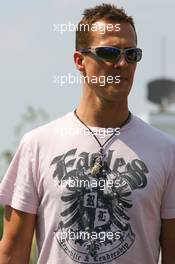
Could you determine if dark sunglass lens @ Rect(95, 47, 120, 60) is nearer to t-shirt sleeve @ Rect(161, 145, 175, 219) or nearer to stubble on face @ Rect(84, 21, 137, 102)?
stubble on face @ Rect(84, 21, 137, 102)

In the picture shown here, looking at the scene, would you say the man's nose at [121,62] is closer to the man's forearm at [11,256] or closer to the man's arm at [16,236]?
the man's arm at [16,236]

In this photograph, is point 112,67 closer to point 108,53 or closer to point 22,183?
point 108,53

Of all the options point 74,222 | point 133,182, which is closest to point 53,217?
point 74,222

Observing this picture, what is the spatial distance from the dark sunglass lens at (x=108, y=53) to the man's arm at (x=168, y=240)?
0.85m

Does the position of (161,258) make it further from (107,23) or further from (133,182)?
(107,23)

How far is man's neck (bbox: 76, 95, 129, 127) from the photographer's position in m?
5.40

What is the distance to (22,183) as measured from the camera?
214 inches

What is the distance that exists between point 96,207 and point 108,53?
0.75m

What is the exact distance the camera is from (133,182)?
532 centimetres

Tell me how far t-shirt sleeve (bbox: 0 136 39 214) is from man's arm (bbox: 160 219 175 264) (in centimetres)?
64

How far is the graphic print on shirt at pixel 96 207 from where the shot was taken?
5.29 metres

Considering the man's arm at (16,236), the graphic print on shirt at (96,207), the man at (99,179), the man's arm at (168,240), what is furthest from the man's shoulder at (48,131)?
the man's arm at (168,240)

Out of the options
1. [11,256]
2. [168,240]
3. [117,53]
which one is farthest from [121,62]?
[11,256]

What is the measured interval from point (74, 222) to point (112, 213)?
19 cm
